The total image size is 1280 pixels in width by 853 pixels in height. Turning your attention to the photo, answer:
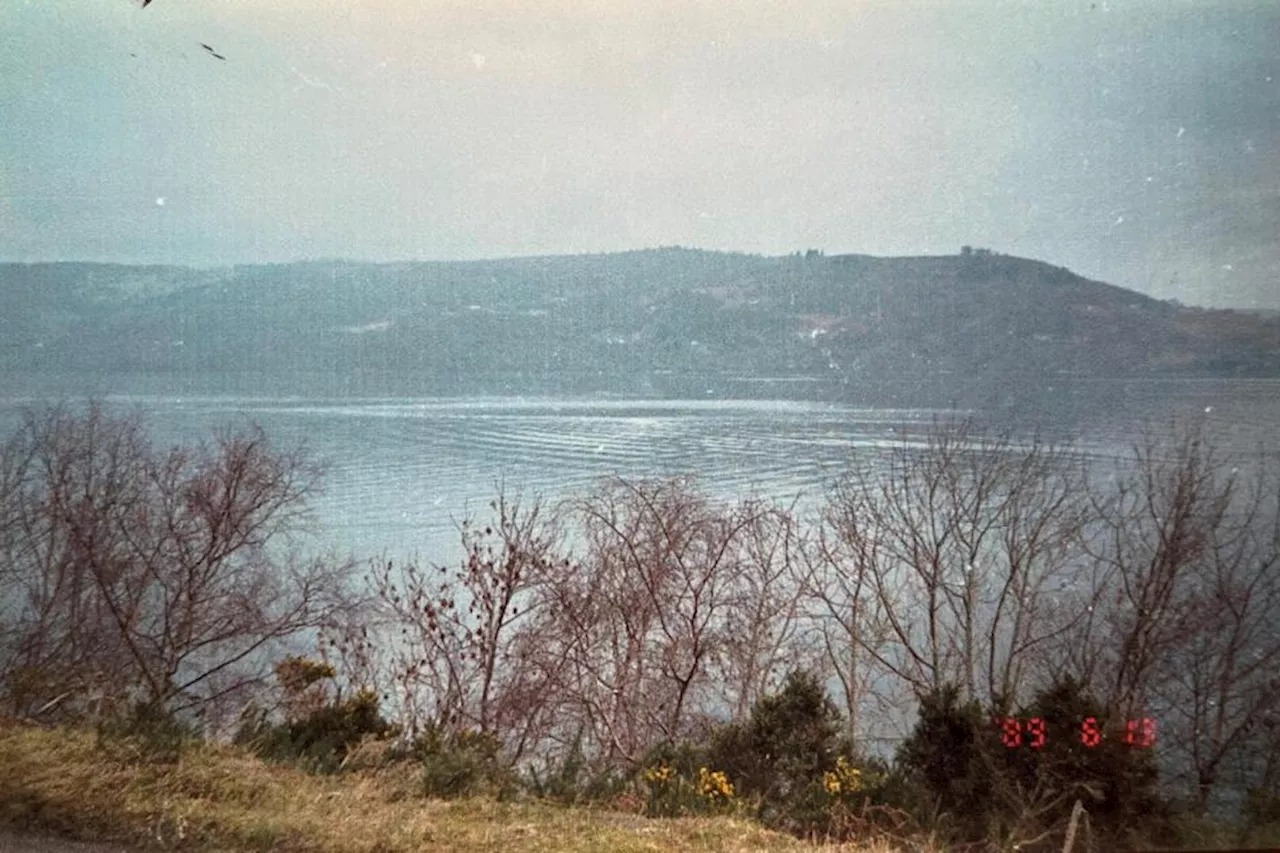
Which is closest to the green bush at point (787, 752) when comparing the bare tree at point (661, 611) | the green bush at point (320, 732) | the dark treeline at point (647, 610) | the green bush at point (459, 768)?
the dark treeline at point (647, 610)

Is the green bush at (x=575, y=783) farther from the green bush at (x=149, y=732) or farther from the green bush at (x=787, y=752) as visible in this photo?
the green bush at (x=149, y=732)

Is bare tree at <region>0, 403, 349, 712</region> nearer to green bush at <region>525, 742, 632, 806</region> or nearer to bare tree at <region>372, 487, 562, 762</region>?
bare tree at <region>372, 487, 562, 762</region>

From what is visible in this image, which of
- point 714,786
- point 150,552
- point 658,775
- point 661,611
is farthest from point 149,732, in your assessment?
point 661,611

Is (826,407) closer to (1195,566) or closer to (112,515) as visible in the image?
(1195,566)

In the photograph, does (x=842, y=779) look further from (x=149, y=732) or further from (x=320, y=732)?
(x=149, y=732)

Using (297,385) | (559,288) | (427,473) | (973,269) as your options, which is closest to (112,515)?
(297,385)

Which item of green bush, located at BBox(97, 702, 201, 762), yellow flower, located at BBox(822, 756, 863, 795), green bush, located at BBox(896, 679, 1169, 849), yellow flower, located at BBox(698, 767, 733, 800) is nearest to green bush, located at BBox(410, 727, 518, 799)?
yellow flower, located at BBox(698, 767, 733, 800)

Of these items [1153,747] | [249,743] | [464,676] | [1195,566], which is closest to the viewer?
[1153,747]
